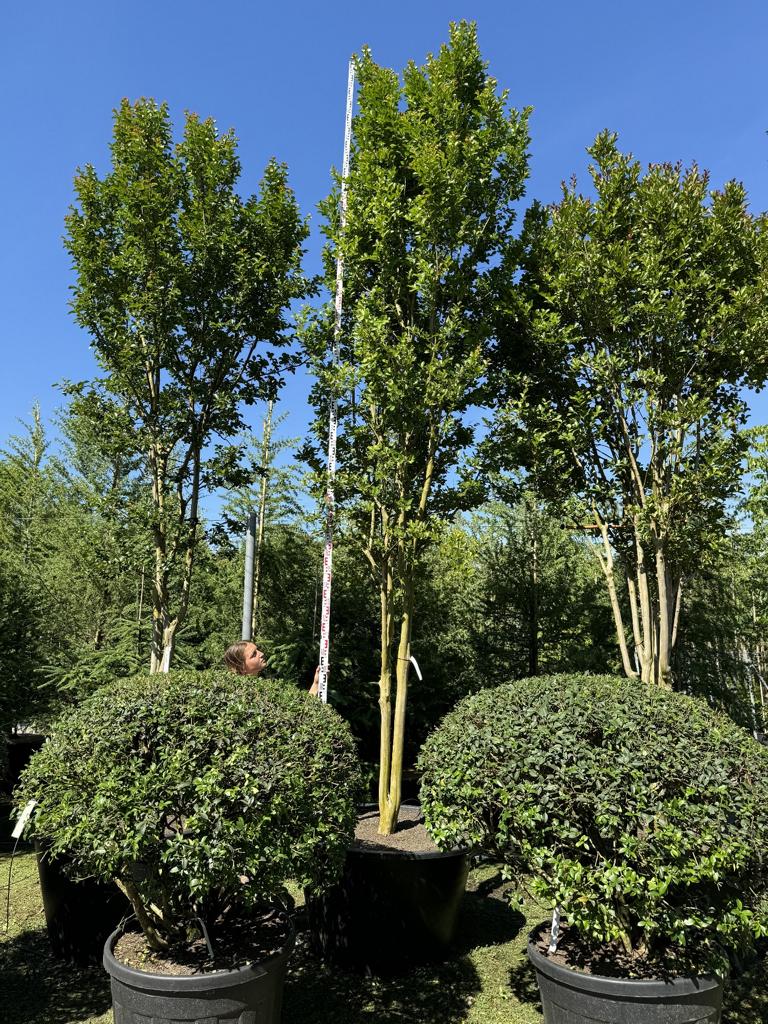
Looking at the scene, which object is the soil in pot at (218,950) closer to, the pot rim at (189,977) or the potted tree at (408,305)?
the pot rim at (189,977)

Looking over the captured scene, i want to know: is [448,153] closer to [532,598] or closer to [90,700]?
[90,700]

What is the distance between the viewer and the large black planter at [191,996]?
231cm

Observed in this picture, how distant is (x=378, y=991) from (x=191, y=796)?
1884 mm

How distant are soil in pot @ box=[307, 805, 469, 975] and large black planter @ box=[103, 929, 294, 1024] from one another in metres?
1.18

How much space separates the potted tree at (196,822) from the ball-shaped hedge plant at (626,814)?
2.24 ft

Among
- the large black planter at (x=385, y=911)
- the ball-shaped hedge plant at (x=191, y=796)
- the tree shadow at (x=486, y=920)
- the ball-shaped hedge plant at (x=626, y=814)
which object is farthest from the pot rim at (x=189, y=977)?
the tree shadow at (x=486, y=920)

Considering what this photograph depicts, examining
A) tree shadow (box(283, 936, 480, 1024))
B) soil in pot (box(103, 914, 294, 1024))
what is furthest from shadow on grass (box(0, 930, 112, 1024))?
tree shadow (box(283, 936, 480, 1024))

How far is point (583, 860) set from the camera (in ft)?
8.57

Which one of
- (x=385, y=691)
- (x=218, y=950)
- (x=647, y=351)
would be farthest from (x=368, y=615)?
(x=218, y=950)

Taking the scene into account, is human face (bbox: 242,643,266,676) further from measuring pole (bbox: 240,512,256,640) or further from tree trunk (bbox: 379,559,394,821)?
measuring pole (bbox: 240,512,256,640)

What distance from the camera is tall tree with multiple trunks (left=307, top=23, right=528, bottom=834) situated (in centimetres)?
451

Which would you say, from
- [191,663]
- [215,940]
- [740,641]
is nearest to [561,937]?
[215,940]

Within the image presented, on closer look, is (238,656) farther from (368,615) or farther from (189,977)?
(368,615)

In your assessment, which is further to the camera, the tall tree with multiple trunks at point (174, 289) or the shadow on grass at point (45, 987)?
the tall tree with multiple trunks at point (174, 289)
